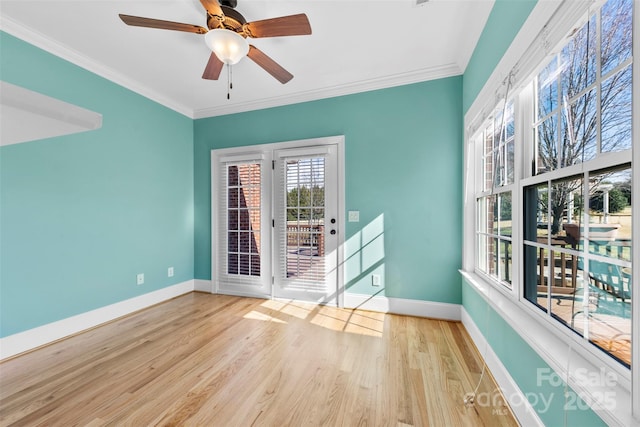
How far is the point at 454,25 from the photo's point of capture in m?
2.06

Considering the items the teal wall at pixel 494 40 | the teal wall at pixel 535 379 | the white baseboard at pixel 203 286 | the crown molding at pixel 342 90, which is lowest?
the white baseboard at pixel 203 286

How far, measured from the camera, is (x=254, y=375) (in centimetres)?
177

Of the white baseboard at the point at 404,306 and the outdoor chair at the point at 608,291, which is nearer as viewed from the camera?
the outdoor chair at the point at 608,291

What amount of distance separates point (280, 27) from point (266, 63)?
45 centimetres

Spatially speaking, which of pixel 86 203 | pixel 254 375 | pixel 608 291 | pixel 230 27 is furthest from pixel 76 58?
pixel 608 291

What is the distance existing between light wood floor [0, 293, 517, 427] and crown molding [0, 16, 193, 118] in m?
2.61

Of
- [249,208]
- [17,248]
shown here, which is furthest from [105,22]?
[249,208]

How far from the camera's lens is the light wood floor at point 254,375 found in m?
1.42

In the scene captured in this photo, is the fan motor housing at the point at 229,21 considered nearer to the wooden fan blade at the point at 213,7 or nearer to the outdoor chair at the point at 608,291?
the wooden fan blade at the point at 213,7

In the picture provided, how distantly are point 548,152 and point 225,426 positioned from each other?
2207mm

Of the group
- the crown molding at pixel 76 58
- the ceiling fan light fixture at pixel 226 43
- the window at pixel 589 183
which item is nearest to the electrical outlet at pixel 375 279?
the window at pixel 589 183

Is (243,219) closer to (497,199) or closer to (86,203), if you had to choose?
(86,203)

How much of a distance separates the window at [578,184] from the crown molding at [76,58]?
3655mm

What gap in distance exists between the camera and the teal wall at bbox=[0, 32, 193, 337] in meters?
2.07
